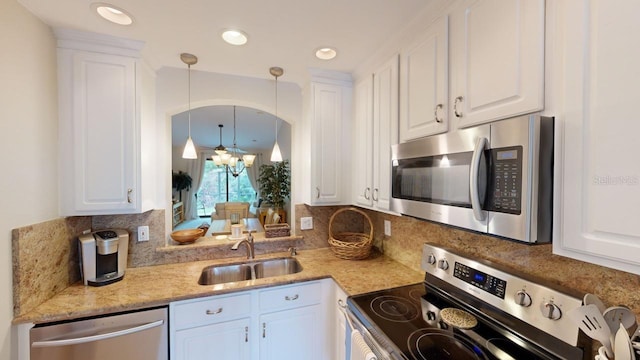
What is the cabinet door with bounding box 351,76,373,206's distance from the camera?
179cm

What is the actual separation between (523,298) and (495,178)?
1.78 feet

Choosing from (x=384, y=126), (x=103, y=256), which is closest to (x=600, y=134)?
(x=384, y=126)

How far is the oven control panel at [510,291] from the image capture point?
87 centimetres

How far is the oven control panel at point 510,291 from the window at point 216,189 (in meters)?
7.59

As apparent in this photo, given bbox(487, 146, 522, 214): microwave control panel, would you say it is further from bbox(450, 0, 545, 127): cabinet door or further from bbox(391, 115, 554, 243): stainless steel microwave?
bbox(450, 0, 545, 127): cabinet door

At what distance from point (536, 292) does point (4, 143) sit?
2.30m

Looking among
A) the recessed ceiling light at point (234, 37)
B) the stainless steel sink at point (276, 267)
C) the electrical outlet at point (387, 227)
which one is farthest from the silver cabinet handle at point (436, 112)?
the stainless steel sink at point (276, 267)

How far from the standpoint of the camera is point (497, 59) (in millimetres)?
919

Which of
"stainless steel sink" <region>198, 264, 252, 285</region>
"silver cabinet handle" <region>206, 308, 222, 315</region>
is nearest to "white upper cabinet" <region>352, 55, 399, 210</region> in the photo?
"stainless steel sink" <region>198, 264, 252, 285</region>

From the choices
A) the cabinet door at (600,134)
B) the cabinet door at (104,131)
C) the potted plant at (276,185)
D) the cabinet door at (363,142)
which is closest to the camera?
the cabinet door at (600,134)

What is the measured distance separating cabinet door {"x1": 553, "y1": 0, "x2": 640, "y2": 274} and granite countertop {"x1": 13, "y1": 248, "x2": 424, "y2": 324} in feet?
3.44

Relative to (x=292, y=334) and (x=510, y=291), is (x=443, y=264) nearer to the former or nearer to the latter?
(x=510, y=291)

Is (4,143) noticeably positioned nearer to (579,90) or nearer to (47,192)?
(47,192)

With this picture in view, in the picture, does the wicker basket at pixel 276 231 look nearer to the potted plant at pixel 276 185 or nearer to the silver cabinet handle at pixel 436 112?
the potted plant at pixel 276 185
